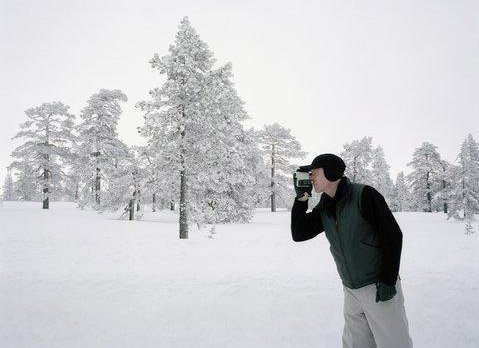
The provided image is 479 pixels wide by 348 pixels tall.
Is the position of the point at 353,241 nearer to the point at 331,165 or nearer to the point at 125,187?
the point at 331,165

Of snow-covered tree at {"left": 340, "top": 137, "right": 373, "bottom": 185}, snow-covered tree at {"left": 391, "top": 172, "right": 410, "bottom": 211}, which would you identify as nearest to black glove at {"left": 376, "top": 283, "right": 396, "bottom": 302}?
snow-covered tree at {"left": 340, "top": 137, "right": 373, "bottom": 185}

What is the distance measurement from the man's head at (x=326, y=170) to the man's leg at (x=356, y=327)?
1.07 m

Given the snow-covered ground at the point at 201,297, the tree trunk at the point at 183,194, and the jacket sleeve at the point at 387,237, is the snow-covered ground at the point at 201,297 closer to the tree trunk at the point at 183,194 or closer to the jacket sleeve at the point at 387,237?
the jacket sleeve at the point at 387,237

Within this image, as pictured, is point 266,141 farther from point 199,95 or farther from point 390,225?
point 390,225

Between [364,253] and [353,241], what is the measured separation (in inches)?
5.5

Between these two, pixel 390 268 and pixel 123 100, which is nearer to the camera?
pixel 390 268

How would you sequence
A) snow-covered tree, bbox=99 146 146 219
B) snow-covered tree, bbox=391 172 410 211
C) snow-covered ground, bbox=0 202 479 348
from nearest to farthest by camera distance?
1. snow-covered ground, bbox=0 202 479 348
2. snow-covered tree, bbox=99 146 146 219
3. snow-covered tree, bbox=391 172 410 211

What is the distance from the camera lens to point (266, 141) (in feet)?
143

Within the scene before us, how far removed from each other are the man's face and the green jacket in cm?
20

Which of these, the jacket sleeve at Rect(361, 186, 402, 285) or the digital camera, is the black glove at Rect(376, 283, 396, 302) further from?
the digital camera

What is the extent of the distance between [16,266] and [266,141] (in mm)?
35727

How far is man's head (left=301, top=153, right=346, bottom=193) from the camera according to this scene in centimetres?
325

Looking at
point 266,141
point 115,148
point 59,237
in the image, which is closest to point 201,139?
point 59,237

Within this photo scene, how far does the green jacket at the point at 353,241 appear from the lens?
311 centimetres
